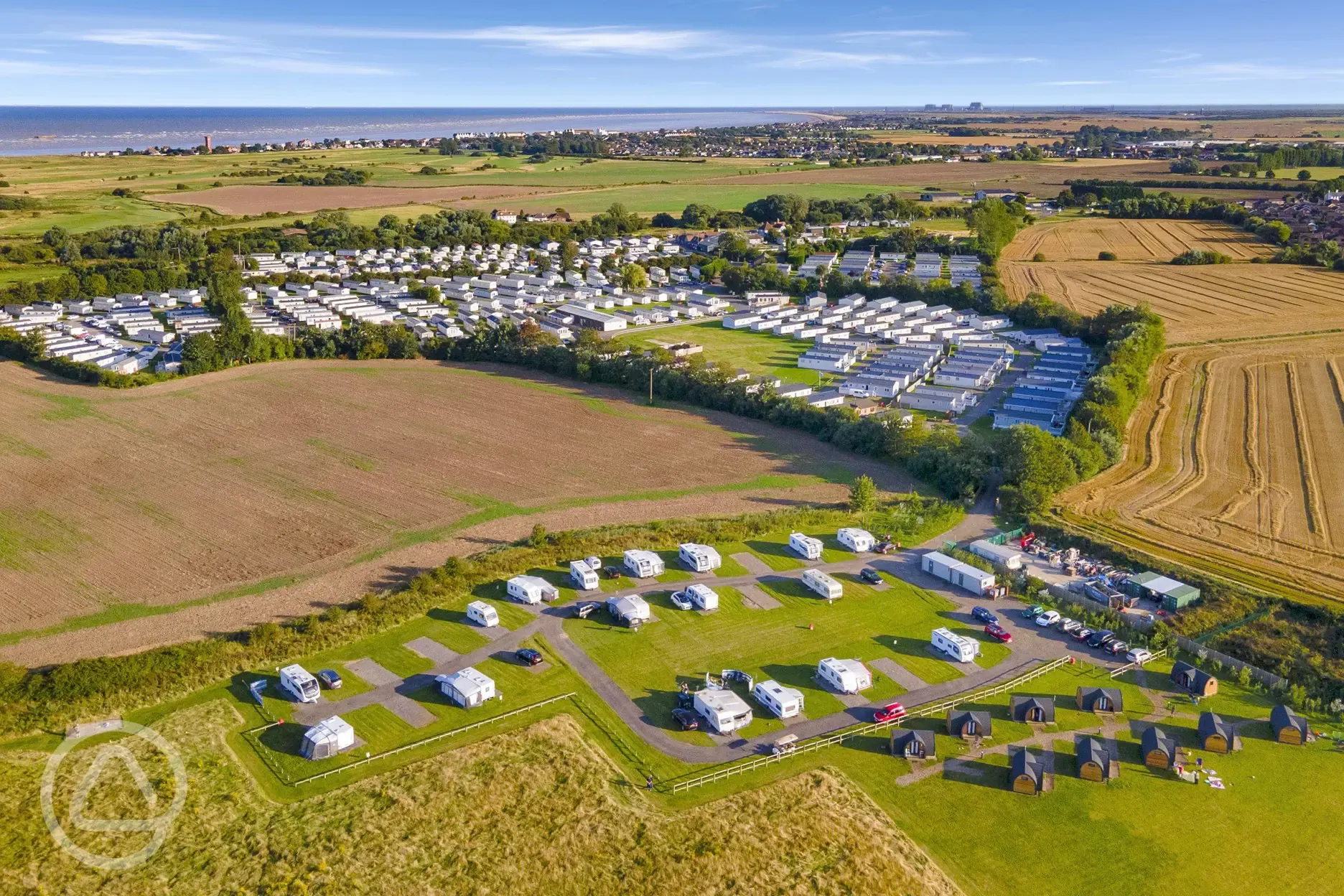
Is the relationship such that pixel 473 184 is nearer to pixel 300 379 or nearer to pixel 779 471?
pixel 300 379

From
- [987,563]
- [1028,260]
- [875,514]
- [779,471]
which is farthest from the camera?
[1028,260]

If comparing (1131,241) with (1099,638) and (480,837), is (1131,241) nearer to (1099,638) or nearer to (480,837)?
(1099,638)

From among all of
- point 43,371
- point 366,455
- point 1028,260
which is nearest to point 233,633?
point 366,455

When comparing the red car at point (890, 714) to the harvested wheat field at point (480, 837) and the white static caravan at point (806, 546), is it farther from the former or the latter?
the white static caravan at point (806, 546)

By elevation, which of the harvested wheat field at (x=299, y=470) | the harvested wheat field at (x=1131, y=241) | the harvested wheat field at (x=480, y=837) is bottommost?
the harvested wheat field at (x=480, y=837)

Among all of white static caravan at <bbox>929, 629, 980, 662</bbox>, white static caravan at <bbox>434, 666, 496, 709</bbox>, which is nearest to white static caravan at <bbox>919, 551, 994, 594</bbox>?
white static caravan at <bbox>929, 629, 980, 662</bbox>

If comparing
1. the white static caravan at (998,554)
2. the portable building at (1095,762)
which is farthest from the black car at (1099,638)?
the portable building at (1095,762)
